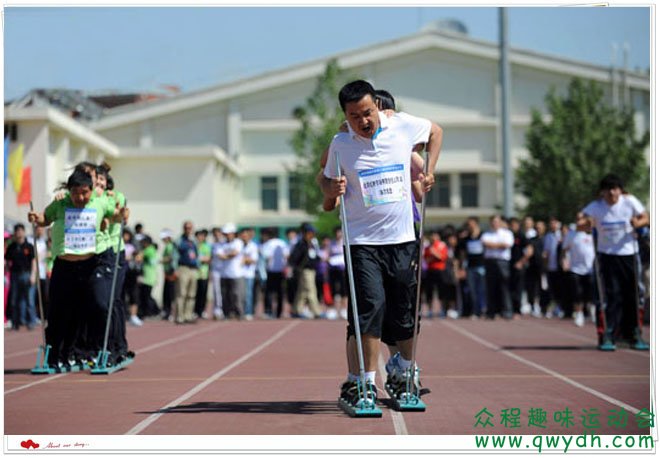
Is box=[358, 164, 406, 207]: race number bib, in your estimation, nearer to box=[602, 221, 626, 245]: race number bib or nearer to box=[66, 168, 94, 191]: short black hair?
box=[66, 168, 94, 191]: short black hair

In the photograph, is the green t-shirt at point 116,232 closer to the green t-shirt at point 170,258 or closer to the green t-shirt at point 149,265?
the green t-shirt at point 170,258

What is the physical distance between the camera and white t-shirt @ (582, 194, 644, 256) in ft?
46.3

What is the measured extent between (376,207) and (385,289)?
60cm

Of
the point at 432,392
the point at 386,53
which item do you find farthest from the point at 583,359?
the point at 386,53

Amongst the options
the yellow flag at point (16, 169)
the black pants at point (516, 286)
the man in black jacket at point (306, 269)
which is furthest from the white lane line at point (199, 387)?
the yellow flag at point (16, 169)

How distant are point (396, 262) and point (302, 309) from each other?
17350 mm

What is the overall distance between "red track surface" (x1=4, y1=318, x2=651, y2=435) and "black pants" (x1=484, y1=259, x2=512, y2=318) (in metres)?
5.81

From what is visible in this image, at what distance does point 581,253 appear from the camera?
71.5ft

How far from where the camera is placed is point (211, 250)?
1021 inches

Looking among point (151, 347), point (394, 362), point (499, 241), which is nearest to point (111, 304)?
point (151, 347)

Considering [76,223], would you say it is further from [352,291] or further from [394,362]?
[352,291]

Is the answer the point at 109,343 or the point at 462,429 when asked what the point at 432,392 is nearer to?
the point at 462,429

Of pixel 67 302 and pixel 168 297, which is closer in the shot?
pixel 67 302

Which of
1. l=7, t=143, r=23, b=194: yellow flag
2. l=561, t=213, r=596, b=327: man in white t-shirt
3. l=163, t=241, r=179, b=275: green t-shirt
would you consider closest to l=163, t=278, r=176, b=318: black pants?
l=163, t=241, r=179, b=275: green t-shirt
